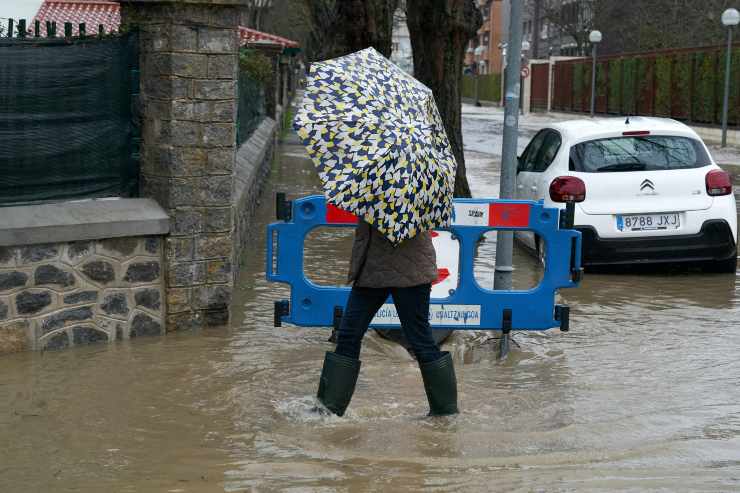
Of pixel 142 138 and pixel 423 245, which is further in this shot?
pixel 142 138

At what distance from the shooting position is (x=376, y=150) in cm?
557

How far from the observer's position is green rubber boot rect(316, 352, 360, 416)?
19.7 ft

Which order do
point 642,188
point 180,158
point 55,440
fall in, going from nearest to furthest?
point 55,440 → point 180,158 → point 642,188

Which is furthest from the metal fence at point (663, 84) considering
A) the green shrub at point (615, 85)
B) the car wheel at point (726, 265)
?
the car wheel at point (726, 265)

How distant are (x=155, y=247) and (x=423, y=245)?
2.92 m

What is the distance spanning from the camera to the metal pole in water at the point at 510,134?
25.8ft

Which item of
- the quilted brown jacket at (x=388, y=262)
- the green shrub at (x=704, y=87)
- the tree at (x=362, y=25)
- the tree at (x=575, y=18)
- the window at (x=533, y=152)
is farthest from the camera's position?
the tree at (x=575, y=18)

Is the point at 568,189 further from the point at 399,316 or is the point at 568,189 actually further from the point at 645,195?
the point at 399,316

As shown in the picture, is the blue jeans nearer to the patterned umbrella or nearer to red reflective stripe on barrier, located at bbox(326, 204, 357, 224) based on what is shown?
the patterned umbrella

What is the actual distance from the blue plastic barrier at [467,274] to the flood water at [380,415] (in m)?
0.32

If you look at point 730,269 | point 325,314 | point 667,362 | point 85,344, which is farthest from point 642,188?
point 85,344

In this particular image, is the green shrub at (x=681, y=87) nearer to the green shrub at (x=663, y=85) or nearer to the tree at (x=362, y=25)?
the green shrub at (x=663, y=85)

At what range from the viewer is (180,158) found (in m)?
8.23

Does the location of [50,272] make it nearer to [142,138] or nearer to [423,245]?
[142,138]
